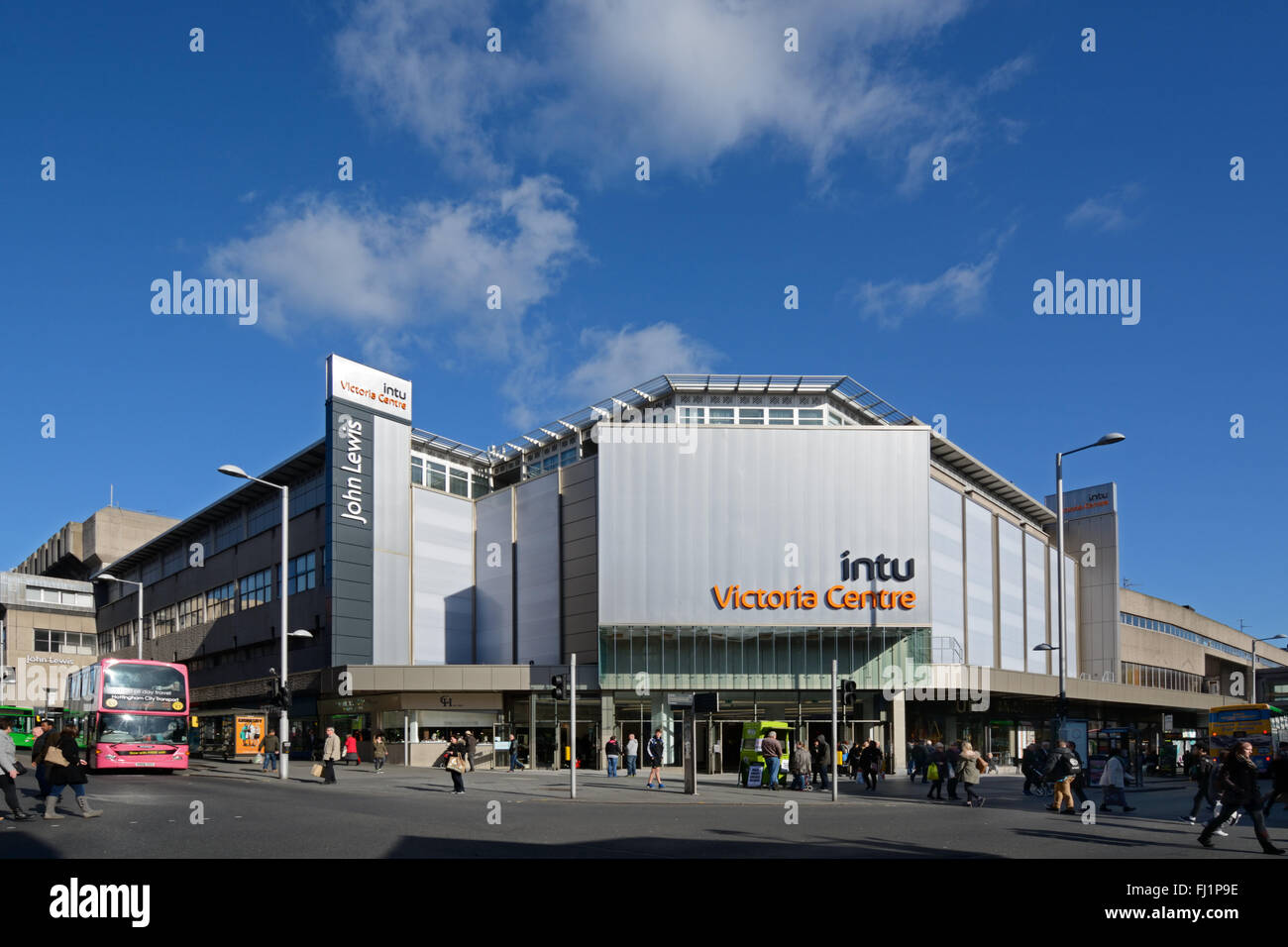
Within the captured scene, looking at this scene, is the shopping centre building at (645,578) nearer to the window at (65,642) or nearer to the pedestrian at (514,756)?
the pedestrian at (514,756)

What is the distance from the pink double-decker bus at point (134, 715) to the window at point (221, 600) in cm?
3336

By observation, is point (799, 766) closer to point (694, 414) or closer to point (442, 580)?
point (694, 414)

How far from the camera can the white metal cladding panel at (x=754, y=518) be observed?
48375 millimetres

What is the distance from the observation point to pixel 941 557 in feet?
185

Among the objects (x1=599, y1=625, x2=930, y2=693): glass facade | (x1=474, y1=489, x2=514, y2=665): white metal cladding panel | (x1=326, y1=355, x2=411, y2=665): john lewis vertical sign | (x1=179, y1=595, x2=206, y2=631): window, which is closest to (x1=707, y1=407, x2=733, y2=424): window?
(x1=474, y1=489, x2=514, y2=665): white metal cladding panel

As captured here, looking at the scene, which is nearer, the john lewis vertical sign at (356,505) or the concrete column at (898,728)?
the concrete column at (898,728)

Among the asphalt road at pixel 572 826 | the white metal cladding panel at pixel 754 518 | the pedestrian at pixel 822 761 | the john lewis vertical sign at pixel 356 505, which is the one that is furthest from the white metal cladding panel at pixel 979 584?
the john lewis vertical sign at pixel 356 505

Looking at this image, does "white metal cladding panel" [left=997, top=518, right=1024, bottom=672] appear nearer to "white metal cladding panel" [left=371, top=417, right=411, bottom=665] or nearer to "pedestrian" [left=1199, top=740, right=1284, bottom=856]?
"white metal cladding panel" [left=371, top=417, right=411, bottom=665]

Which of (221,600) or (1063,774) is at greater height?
(221,600)

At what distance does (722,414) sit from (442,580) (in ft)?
58.0

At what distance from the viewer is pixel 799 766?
3097 centimetres

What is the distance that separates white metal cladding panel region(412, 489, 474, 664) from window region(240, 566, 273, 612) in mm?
10854

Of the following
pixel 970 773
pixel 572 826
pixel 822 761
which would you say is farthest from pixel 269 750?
pixel 970 773
